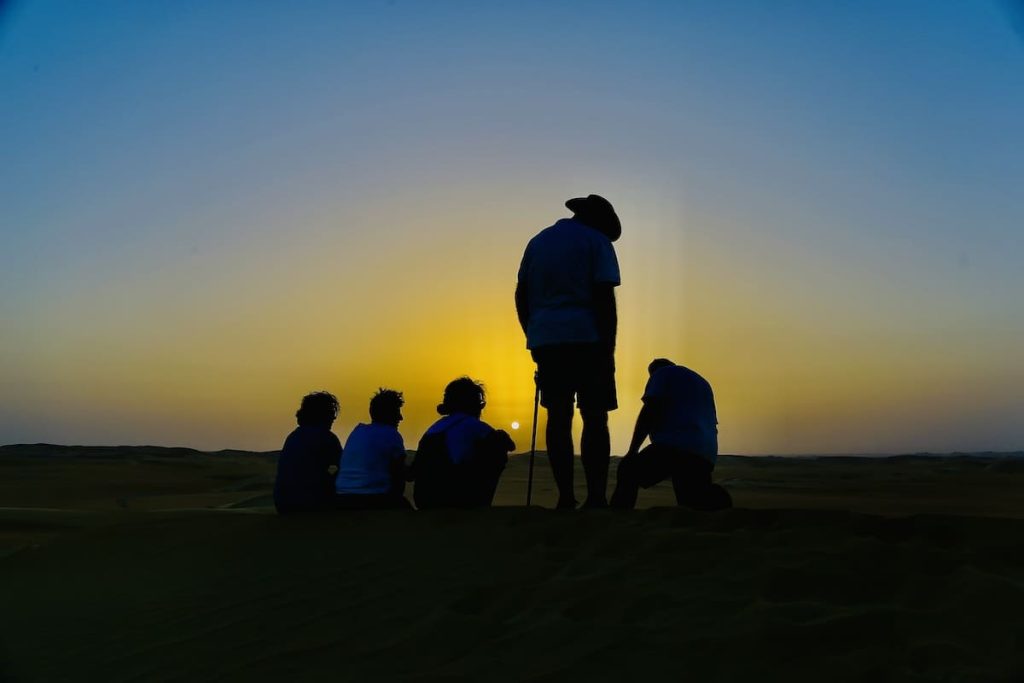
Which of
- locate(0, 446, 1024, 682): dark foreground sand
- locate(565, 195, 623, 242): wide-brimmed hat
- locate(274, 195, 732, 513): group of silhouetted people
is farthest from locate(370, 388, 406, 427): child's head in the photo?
locate(565, 195, 623, 242): wide-brimmed hat

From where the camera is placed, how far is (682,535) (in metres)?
3.24

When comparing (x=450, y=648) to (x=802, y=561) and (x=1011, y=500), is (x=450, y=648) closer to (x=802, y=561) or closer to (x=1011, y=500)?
(x=802, y=561)

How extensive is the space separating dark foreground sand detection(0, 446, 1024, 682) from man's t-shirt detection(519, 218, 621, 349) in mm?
1194

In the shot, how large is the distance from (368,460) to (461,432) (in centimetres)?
65

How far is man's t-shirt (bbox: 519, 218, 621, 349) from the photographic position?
15.8 feet

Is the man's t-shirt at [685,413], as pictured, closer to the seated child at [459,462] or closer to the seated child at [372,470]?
the seated child at [459,462]

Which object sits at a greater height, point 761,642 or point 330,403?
point 330,403

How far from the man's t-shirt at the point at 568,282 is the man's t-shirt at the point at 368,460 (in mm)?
1148

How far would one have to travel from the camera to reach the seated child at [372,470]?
5023mm

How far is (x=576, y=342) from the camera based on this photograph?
477cm

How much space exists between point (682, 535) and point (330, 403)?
296 cm

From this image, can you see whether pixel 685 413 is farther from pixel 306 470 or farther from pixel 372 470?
pixel 306 470

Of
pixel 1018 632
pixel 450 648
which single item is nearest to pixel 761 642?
pixel 1018 632

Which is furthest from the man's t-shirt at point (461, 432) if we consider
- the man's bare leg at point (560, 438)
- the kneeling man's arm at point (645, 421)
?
the kneeling man's arm at point (645, 421)
